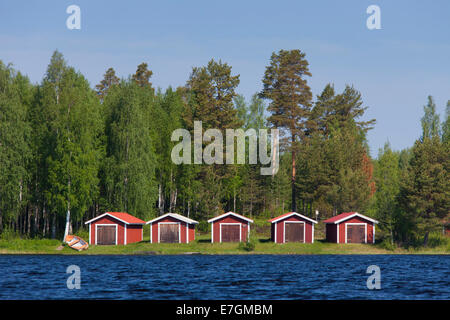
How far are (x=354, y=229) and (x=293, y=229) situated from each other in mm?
7136

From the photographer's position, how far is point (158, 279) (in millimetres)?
42375

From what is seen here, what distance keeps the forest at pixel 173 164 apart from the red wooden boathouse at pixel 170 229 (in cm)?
422

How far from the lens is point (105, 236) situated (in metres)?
70.8

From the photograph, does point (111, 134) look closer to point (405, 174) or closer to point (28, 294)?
point (405, 174)

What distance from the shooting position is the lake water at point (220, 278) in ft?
114

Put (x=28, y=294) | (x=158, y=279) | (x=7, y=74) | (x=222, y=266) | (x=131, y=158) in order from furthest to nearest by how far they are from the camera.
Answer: (x=131, y=158) < (x=7, y=74) < (x=222, y=266) < (x=158, y=279) < (x=28, y=294)

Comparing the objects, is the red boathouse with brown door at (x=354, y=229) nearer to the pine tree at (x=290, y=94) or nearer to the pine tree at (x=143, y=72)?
the pine tree at (x=290, y=94)

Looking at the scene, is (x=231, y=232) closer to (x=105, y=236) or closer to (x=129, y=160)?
(x=105, y=236)

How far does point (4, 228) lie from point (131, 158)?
16.9 metres

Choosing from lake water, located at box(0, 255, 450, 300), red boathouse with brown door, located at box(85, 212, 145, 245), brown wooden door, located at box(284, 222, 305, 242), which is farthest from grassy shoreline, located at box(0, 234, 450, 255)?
lake water, located at box(0, 255, 450, 300)

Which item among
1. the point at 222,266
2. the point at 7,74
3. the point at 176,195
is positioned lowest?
the point at 222,266

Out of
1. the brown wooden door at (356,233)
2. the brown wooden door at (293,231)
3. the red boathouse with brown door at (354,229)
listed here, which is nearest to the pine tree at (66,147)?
the brown wooden door at (293,231)

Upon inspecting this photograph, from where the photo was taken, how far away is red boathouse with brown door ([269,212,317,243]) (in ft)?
236
